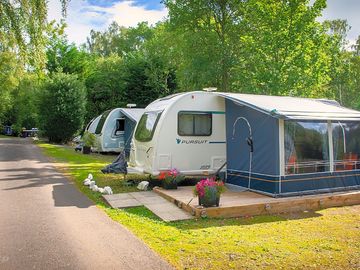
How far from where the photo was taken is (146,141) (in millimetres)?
11047

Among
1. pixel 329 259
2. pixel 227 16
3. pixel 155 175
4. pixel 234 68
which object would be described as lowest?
pixel 329 259

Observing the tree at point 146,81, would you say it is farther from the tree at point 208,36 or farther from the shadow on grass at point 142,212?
the shadow on grass at point 142,212

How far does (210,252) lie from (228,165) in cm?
544

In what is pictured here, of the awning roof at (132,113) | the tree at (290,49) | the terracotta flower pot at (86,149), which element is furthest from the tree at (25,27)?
the terracotta flower pot at (86,149)

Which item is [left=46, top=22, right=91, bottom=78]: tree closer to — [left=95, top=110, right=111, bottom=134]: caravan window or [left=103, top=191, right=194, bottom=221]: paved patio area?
[left=95, top=110, right=111, bottom=134]: caravan window

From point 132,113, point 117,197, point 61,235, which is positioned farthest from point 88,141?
point 61,235

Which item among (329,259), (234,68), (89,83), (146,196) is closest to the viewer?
(329,259)

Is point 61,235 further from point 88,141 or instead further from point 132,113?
point 88,141

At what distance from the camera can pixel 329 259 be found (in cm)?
543

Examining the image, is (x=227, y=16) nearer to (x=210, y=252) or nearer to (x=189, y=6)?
(x=189, y=6)

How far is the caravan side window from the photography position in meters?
10.9

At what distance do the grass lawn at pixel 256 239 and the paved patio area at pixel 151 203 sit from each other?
22 cm

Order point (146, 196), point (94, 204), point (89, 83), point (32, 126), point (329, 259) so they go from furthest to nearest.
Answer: point (32, 126), point (89, 83), point (146, 196), point (94, 204), point (329, 259)

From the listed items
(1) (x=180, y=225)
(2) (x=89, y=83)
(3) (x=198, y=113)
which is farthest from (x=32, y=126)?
(1) (x=180, y=225)
